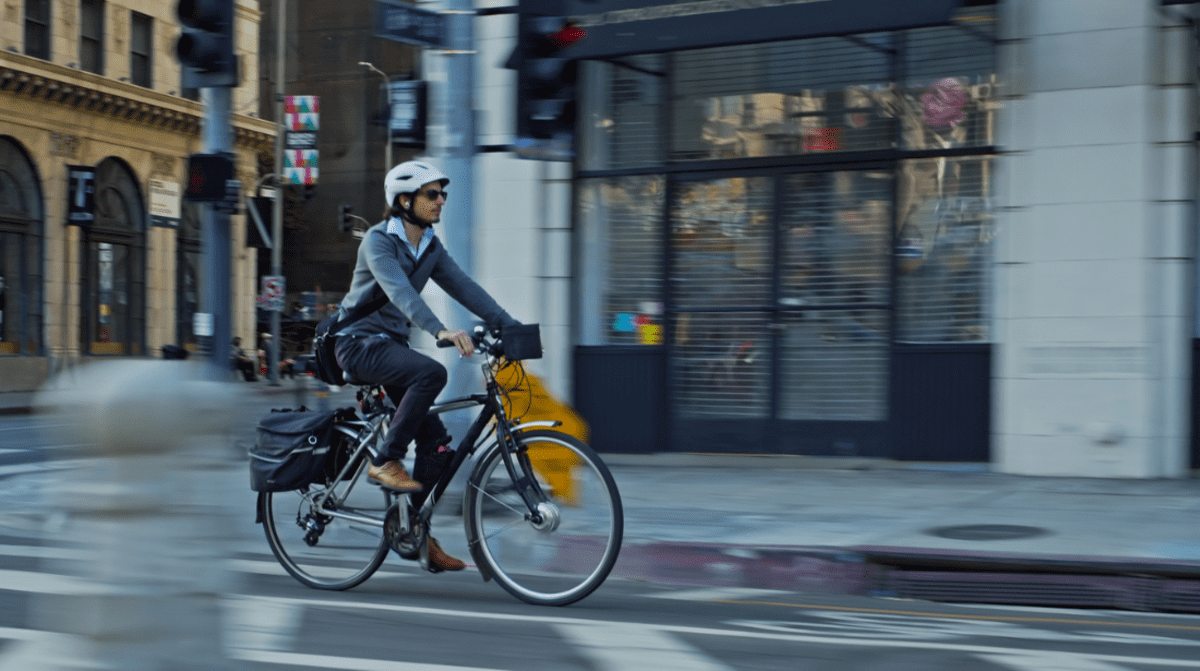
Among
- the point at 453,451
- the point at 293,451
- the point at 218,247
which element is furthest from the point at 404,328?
the point at 218,247

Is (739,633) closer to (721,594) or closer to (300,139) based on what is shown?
(721,594)

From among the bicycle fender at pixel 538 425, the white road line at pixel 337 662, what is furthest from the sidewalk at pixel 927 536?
the white road line at pixel 337 662

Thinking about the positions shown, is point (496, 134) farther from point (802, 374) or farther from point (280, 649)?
point (280, 649)

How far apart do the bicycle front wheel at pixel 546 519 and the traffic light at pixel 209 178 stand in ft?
14.4

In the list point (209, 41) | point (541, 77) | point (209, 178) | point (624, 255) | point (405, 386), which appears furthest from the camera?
point (624, 255)

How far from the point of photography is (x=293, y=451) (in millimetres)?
6527

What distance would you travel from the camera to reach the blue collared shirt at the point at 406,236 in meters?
6.33

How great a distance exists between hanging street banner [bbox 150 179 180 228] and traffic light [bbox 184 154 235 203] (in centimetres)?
2627

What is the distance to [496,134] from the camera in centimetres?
1257

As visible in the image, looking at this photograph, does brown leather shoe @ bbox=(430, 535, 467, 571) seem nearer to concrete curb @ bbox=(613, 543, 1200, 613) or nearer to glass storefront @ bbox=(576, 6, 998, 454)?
concrete curb @ bbox=(613, 543, 1200, 613)

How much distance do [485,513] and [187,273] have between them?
33652 millimetres

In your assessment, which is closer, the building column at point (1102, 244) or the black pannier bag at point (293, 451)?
the black pannier bag at point (293, 451)

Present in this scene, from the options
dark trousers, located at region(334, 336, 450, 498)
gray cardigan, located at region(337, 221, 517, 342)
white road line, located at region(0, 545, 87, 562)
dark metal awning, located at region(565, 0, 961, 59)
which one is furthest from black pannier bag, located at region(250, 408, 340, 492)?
dark metal awning, located at region(565, 0, 961, 59)

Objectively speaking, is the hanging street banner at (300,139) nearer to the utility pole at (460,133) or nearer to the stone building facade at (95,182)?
the stone building facade at (95,182)
